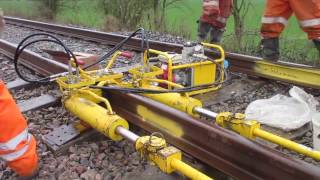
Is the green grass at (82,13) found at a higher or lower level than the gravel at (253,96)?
higher

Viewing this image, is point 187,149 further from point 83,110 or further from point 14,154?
point 14,154

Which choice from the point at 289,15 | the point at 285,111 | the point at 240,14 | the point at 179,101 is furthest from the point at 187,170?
the point at 240,14

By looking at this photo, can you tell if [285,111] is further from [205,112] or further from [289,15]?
[289,15]

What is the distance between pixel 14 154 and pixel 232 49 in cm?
641

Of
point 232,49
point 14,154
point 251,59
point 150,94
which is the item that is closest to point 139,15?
point 232,49

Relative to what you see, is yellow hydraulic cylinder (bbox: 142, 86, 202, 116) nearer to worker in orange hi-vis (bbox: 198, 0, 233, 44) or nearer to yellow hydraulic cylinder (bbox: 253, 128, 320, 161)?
yellow hydraulic cylinder (bbox: 253, 128, 320, 161)

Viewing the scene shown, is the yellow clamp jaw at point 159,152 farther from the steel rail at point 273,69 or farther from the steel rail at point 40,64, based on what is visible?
the steel rail at point 40,64

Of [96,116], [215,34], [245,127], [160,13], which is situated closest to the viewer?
[245,127]

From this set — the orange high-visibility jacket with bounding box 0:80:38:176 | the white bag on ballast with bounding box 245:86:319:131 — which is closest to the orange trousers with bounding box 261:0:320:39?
the white bag on ballast with bounding box 245:86:319:131

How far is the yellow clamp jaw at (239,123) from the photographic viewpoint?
2.97 metres

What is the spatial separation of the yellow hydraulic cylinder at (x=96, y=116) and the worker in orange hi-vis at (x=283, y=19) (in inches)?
119

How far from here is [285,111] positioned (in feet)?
13.3

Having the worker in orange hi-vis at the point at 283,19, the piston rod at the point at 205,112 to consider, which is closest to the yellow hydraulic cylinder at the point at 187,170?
the piston rod at the point at 205,112

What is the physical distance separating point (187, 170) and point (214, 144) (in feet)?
1.83
